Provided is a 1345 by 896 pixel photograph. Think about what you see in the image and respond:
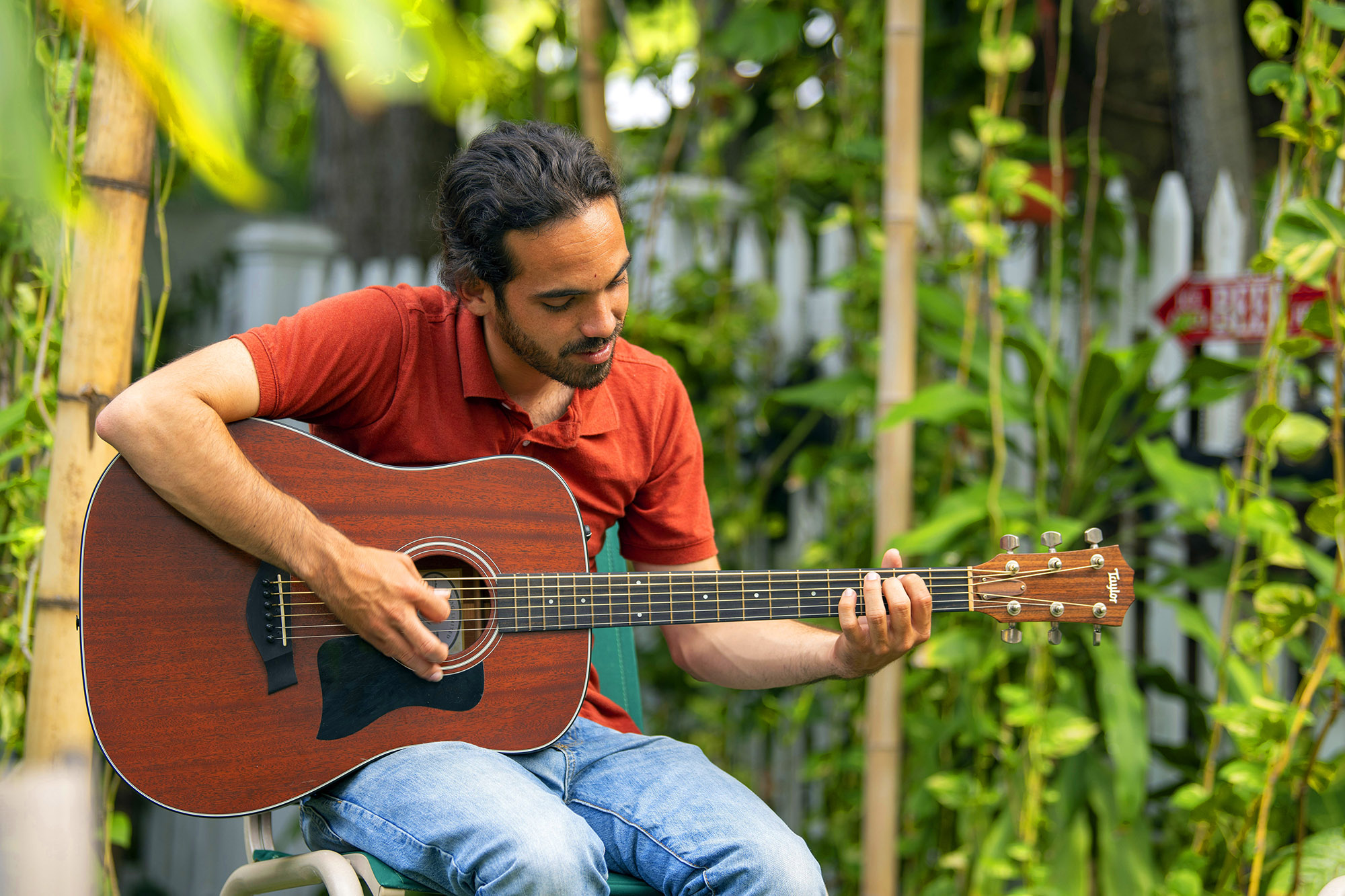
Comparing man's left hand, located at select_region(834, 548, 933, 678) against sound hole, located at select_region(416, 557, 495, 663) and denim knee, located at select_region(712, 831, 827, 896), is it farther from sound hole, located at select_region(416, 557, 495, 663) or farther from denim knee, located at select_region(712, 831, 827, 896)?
sound hole, located at select_region(416, 557, 495, 663)

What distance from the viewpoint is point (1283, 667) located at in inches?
100

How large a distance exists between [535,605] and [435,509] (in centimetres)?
20

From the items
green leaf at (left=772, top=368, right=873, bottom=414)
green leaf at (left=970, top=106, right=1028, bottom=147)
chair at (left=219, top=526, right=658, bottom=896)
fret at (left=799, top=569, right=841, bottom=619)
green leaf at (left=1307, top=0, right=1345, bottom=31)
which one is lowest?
chair at (left=219, top=526, right=658, bottom=896)

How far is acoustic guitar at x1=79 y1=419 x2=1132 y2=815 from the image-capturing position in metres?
1.41

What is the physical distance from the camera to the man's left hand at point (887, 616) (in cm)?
157

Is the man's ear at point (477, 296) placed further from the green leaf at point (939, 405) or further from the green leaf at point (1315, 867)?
the green leaf at point (1315, 867)

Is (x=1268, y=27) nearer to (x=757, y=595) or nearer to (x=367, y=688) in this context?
(x=757, y=595)

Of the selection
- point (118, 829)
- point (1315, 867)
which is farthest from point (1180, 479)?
point (118, 829)

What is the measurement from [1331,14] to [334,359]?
1752 millimetres

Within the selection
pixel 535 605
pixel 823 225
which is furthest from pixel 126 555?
pixel 823 225

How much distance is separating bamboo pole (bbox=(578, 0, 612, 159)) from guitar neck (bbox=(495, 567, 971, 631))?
155cm

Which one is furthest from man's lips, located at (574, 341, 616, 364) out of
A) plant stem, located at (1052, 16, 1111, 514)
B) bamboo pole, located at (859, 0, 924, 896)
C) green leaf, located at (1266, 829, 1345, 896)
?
green leaf, located at (1266, 829, 1345, 896)

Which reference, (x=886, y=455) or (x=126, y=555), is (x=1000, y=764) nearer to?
(x=886, y=455)

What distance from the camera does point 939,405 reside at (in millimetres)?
2322
